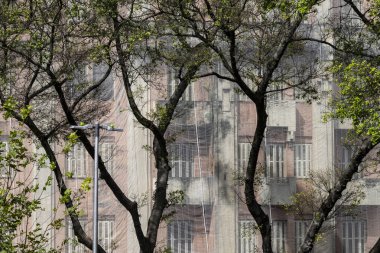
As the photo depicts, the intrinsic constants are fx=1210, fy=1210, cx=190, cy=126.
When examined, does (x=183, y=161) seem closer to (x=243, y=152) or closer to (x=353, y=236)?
(x=243, y=152)

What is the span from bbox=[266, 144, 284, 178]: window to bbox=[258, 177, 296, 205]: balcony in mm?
274

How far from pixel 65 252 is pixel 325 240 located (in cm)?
998

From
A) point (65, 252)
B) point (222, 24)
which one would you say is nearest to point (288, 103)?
point (65, 252)

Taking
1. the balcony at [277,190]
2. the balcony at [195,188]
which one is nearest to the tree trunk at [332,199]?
the balcony at [277,190]

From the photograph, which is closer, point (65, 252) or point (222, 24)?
point (222, 24)

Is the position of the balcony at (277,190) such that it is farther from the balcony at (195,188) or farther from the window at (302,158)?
the balcony at (195,188)

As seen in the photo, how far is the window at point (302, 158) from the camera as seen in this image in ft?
149

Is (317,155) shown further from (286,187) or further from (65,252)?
(65,252)

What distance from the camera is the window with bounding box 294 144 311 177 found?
45.4 metres

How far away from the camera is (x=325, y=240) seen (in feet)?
144

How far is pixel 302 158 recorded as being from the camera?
45.4m

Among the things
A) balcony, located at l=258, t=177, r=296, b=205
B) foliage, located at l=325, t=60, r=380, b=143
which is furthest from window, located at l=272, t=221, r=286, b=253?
foliage, located at l=325, t=60, r=380, b=143

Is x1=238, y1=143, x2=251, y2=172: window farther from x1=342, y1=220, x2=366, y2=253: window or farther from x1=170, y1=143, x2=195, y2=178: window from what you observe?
x1=342, y1=220, x2=366, y2=253: window

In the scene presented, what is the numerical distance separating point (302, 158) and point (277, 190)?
1674mm
